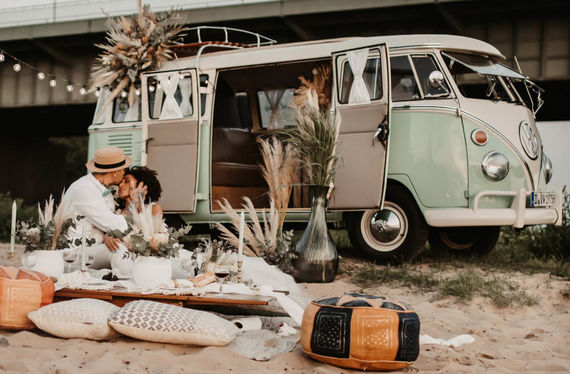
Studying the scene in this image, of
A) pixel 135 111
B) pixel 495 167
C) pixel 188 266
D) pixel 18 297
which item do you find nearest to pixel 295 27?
pixel 135 111

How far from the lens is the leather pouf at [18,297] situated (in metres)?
4.30

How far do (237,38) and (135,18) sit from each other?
7.01m

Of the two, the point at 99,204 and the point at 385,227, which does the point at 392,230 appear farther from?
the point at 99,204

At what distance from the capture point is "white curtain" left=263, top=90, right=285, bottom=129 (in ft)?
31.4

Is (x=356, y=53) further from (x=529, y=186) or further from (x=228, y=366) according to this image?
(x=228, y=366)

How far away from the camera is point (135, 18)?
869cm

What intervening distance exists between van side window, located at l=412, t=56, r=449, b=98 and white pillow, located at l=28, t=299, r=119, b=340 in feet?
14.3

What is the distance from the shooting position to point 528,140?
24.5 feet

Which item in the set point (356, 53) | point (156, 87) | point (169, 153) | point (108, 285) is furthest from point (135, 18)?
point (108, 285)

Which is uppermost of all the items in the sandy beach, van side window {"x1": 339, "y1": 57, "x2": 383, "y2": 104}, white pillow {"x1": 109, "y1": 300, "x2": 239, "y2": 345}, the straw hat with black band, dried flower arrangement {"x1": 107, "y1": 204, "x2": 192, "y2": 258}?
van side window {"x1": 339, "y1": 57, "x2": 383, "y2": 104}

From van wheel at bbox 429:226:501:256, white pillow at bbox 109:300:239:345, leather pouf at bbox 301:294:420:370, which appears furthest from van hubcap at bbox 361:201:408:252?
white pillow at bbox 109:300:239:345

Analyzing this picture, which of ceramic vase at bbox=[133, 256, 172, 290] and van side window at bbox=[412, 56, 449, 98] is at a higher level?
van side window at bbox=[412, 56, 449, 98]

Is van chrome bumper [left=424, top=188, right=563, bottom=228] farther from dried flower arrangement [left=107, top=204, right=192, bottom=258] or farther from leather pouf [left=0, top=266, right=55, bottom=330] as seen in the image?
leather pouf [left=0, top=266, right=55, bottom=330]

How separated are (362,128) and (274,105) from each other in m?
2.64
